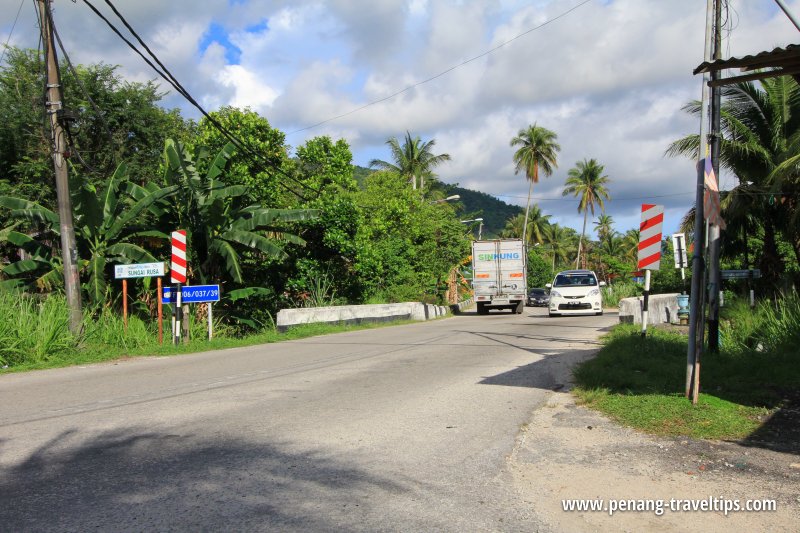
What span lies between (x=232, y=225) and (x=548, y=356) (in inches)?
399

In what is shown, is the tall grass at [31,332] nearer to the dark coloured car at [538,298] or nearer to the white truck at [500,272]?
the white truck at [500,272]

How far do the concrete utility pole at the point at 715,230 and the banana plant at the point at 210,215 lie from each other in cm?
1150

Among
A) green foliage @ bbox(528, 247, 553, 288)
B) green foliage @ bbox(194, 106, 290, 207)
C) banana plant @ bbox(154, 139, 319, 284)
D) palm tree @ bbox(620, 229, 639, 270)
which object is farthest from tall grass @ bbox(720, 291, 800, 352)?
palm tree @ bbox(620, 229, 639, 270)

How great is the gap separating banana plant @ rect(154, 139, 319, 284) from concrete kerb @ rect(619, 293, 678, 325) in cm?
940

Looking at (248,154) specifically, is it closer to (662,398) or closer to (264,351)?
(264,351)

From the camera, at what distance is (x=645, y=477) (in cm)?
463

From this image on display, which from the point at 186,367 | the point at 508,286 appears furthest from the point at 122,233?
the point at 508,286

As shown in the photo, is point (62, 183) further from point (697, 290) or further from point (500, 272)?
point (500, 272)

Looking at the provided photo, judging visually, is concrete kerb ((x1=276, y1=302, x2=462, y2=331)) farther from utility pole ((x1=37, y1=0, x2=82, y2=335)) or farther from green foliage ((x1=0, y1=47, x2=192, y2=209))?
green foliage ((x1=0, y1=47, x2=192, y2=209))

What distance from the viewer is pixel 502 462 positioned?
5082 mm

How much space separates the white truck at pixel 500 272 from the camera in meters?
30.9

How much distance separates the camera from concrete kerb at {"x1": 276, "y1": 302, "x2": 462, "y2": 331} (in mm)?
18141

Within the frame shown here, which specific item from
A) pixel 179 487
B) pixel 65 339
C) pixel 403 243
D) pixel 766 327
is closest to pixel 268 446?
pixel 179 487

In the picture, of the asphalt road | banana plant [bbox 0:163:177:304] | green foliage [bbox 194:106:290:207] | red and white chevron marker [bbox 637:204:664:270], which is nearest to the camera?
the asphalt road
